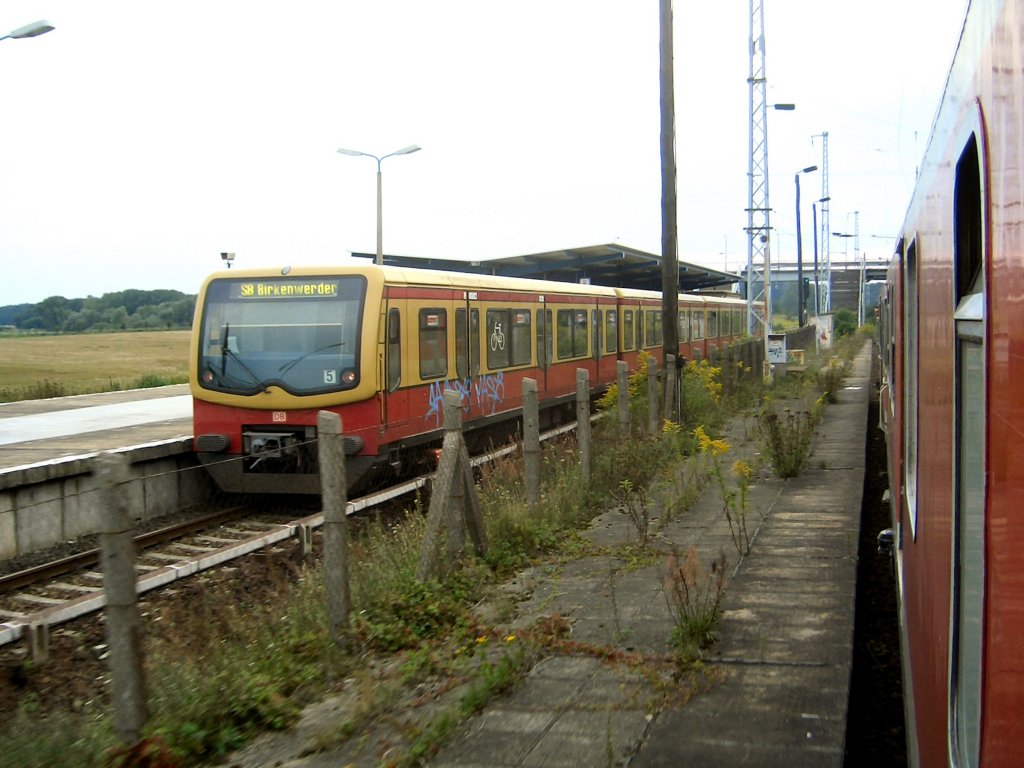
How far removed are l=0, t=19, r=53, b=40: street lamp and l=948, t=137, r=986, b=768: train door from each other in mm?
17117

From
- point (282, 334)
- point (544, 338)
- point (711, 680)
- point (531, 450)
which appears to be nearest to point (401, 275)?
point (282, 334)

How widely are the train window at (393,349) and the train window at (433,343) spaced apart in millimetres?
665

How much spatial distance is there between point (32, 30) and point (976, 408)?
17466 millimetres

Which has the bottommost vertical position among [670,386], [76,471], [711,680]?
[711,680]

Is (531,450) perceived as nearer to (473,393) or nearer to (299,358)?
(299,358)

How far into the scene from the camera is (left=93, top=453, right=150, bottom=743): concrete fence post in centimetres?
442

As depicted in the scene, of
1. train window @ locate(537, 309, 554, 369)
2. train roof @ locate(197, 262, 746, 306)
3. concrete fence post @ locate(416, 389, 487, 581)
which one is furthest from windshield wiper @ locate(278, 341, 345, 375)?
train window @ locate(537, 309, 554, 369)

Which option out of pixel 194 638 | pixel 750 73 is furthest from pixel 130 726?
pixel 750 73

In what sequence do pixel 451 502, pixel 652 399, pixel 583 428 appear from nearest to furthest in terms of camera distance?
1. pixel 451 502
2. pixel 583 428
3. pixel 652 399

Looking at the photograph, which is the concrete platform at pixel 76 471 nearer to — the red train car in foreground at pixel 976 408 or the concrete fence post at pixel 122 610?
the concrete fence post at pixel 122 610

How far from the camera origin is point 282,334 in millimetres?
11828

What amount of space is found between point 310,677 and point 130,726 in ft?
3.18

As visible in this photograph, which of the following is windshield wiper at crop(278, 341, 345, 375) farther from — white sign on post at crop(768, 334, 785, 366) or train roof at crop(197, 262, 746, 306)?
white sign on post at crop(768, 334, 785, 366)

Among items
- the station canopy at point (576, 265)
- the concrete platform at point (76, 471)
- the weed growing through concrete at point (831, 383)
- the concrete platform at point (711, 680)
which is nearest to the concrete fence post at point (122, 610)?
the concrete platform at point (711, 680)
